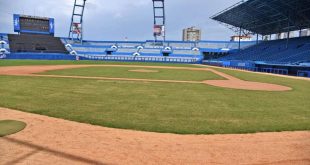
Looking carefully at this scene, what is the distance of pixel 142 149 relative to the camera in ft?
16.8

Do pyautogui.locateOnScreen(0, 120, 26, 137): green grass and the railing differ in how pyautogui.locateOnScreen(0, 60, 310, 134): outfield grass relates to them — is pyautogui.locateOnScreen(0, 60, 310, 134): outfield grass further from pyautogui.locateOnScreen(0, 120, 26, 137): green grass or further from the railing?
the railing

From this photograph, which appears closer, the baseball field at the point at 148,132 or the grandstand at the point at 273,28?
the baseball field at the point at 148,132

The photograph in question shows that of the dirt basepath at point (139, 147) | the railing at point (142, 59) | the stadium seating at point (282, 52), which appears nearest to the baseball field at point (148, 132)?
the dirt basepath at point (139, 147)

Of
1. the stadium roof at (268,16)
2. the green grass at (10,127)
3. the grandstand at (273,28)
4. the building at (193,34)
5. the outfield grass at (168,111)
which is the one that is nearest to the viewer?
the green grass at (10,127)

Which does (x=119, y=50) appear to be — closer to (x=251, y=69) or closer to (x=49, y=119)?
(x=251, y=69)

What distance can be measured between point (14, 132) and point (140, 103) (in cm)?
477

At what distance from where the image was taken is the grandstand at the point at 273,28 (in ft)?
119

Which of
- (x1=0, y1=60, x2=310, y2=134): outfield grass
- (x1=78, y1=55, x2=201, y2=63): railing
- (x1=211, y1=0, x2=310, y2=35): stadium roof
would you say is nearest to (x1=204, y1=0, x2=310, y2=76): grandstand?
(x1=211, y1=0, x2=310, y2=35): stadium roof

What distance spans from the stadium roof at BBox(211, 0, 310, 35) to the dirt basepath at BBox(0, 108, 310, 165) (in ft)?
123

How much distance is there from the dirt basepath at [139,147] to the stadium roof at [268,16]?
37446 millimetres

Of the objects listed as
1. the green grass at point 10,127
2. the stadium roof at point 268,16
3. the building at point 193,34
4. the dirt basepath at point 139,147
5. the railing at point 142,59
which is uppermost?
the building at point 193,34

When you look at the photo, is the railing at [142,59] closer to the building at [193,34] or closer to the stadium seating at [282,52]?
the stadium seating at [282,52]

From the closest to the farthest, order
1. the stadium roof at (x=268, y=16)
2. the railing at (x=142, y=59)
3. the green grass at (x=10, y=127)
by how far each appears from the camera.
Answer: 1. the green grass at (x=10, y=127)
2. the stadium roof at (x=268, y=16)
3. the railing at (x=142, y=59)

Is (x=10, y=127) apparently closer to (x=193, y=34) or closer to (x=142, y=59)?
(x=142, y=59)
